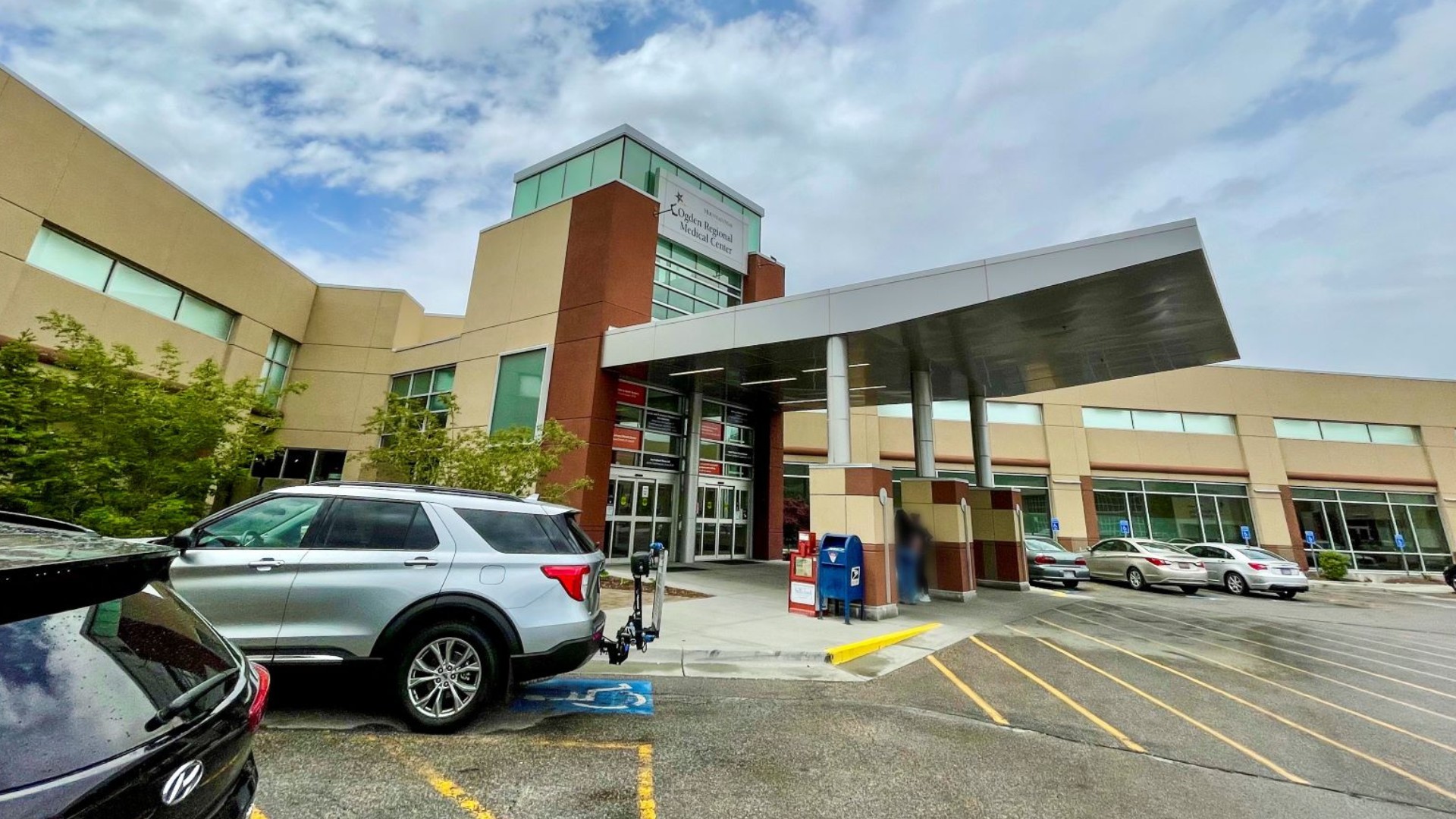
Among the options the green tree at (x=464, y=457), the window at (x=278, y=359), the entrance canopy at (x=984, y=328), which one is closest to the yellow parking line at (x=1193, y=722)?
the entrance canopy at (x=984, y=328)

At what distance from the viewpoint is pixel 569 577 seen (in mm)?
4676

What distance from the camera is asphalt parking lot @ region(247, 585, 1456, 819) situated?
3555mm

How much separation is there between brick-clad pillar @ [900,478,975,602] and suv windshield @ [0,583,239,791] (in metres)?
12.9

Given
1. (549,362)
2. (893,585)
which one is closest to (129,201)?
(549,362)

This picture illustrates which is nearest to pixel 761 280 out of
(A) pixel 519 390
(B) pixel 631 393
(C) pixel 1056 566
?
(B) pixel 631 393

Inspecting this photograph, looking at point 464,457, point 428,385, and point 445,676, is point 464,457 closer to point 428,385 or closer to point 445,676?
point 445,676

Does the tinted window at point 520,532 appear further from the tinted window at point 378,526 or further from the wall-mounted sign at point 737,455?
the wall-mounted sign at point 737,455

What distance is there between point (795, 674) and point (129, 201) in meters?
20.1

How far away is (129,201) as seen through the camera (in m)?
14.6

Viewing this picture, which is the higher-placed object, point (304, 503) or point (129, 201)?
point (129, 201)

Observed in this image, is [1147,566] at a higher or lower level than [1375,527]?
lower

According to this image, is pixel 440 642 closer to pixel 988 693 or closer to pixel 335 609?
pixel 335 609

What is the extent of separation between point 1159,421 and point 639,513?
25.3m

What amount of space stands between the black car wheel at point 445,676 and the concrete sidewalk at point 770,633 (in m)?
1.94
